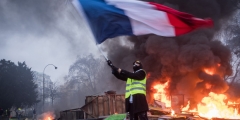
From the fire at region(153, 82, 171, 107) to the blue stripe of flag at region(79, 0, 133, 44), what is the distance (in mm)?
24106

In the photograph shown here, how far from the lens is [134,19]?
24.9 ft

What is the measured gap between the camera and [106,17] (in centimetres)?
749

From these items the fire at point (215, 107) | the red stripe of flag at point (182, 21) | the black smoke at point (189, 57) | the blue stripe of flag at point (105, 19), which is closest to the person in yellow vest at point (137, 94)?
the blue stripe of flag at point (105, 19)

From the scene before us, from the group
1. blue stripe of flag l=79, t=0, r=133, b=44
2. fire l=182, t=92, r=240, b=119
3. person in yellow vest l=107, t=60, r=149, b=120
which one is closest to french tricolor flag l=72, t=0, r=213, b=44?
blue stripe of flag l=79, t=0, r=133, b=44

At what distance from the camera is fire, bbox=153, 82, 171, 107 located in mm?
31023

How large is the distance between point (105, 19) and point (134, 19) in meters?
0.70

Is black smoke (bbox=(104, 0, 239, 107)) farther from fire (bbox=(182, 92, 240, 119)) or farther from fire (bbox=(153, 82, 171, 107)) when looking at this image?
fire (bbox=(182, 92, 240, 119))

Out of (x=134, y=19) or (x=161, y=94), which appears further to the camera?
(x=161, y=94)

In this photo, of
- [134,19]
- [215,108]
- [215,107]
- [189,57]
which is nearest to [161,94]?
[189,57]

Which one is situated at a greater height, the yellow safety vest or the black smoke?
the black smoke

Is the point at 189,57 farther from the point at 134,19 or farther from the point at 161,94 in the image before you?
the point at 134,19

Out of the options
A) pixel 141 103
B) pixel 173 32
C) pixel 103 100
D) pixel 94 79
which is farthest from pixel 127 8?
pixel 94 79

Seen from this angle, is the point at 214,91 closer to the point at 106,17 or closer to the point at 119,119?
the point at 119,119

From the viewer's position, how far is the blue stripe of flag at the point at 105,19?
7.42m
